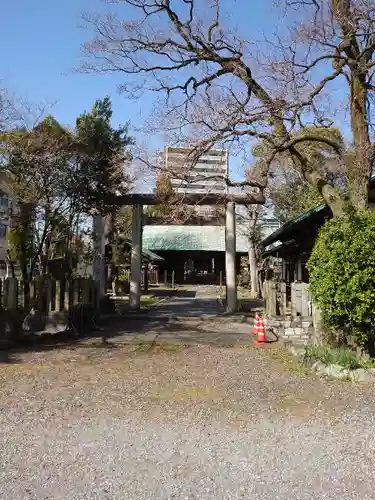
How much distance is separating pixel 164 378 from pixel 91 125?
8.92 metres

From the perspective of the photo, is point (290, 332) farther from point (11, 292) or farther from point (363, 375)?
point (11, 292)

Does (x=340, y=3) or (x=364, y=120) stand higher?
(x=340, y=3)

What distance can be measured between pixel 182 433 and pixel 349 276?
12.1ft

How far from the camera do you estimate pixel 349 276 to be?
722 centimetres

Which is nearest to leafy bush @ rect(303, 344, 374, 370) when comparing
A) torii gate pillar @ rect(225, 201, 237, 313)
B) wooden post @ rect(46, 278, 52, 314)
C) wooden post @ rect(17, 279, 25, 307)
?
wooden post @ rect(46, 278, 52, 314)

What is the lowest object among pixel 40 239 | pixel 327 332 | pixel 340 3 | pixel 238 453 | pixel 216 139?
pixel 238 453

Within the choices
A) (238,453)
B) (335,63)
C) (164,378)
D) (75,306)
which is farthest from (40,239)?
(238,453)

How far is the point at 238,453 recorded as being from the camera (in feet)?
14.5

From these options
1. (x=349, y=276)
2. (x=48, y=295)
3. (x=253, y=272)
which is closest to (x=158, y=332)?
(x=48, y=295)

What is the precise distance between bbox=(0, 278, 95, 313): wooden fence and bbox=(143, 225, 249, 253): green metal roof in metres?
27.4

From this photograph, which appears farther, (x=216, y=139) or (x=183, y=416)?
(x=216, y=139)

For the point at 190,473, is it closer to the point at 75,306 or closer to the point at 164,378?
the point at 164,378

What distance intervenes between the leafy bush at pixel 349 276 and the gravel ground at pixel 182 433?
1.07m

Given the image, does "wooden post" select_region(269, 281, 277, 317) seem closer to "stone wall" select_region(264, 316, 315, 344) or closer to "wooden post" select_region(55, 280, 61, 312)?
"stone wall" select_region(264, 316, 315, 344)
